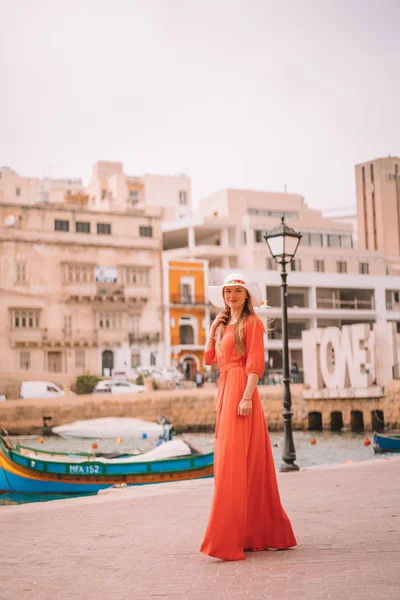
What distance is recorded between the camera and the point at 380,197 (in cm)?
3716

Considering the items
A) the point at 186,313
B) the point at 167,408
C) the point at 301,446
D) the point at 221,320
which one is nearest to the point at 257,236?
the point at 186,313

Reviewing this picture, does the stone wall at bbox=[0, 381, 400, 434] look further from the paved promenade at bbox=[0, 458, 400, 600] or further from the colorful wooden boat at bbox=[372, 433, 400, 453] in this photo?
the paved promenade at bbox=[0, 458, 400, 600]

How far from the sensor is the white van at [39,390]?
4462 cm

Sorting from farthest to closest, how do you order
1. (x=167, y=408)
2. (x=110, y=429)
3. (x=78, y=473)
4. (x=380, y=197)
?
(x=167, y=408) → (x=110, y=429) → (x=380, y=197) → (x=78, y=473)

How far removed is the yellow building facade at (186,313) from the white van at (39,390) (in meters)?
9.62

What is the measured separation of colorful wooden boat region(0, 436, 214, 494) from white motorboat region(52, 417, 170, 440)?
22.0m

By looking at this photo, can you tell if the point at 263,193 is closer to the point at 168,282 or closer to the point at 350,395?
the point at 168,282

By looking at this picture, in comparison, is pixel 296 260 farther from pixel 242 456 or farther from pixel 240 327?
pixel 242 456

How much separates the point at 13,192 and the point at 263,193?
2218cm

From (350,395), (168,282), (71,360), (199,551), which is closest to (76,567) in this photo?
(199,551)

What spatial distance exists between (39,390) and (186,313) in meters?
12.9

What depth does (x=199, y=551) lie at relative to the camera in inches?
243

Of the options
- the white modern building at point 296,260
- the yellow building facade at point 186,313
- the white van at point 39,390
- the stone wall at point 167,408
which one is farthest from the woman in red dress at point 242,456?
the white modern building at point 296,260

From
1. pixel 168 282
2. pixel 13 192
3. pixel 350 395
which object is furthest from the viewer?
pixel 13 192
